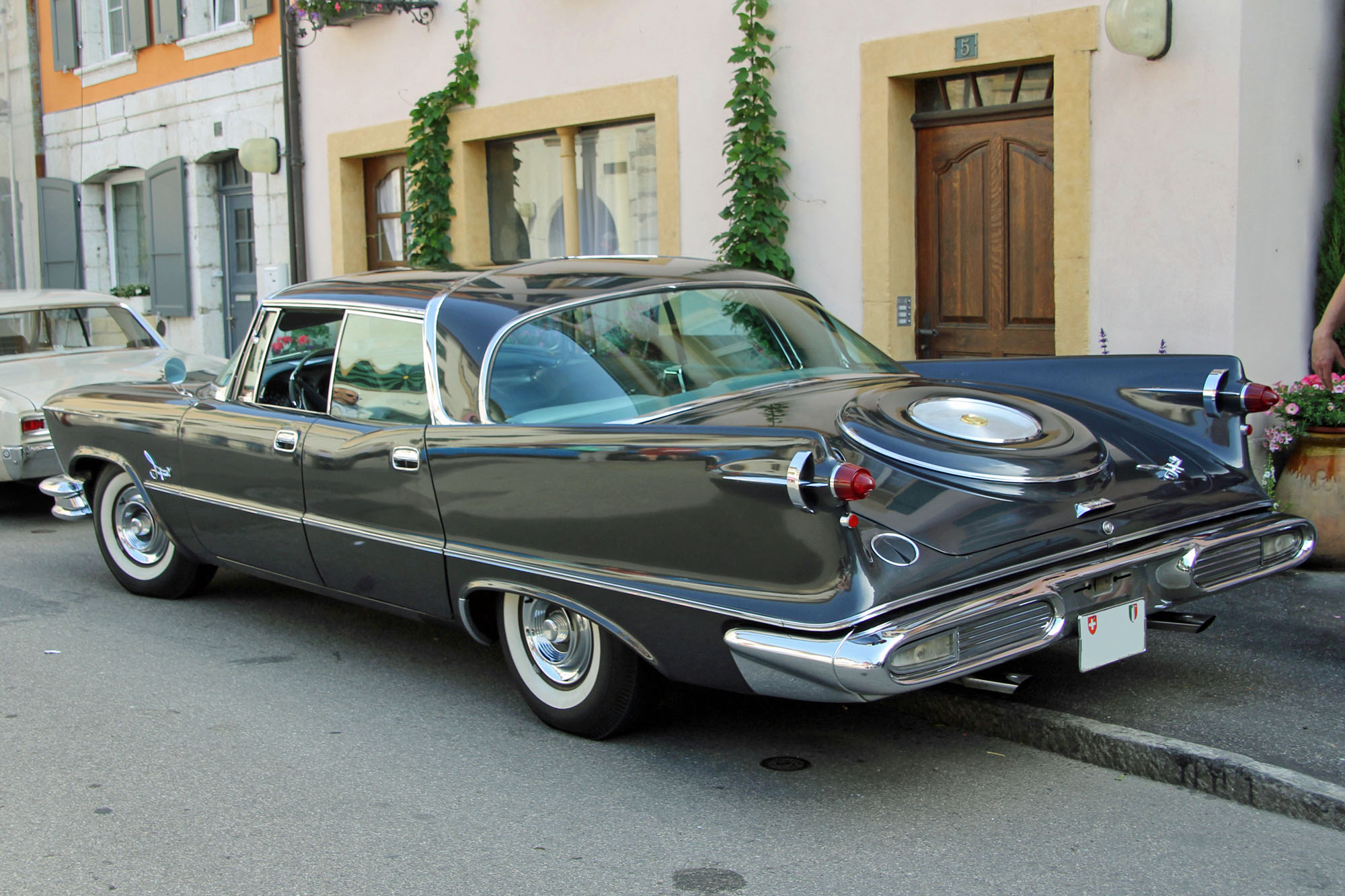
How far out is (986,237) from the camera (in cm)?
775

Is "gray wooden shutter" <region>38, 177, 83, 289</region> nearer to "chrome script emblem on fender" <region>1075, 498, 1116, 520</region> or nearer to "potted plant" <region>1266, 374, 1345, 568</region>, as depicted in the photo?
"potted plant" <region>1266, 374, 1345, 568</region>

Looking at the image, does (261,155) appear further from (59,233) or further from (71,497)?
(71,497)

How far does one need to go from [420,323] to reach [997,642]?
2.29 m

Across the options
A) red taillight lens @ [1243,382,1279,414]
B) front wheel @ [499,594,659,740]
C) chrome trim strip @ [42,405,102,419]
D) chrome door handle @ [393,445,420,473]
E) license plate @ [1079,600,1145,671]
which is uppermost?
red taillight lens @ [1243,382,1279,414]

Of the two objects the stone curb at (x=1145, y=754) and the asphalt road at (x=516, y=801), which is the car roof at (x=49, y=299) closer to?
the asphalt road at (x=516, y=801)

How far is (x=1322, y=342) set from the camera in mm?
6629

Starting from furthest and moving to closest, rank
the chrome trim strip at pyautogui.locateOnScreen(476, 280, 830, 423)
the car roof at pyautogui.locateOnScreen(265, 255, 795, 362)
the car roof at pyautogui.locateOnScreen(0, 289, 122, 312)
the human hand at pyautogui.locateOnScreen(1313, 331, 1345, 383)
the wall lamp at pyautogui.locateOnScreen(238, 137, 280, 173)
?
the wall lamp at pyautogui.locateOnScreen(238, 137, 280, 173) → the car roof at pyautogui.locateOnScreen(0, 289, 122, 312) → the human hand at pyautogui.locateOnScreen(1313, 331, 1345, 383) → the car roof at pyautogui.locateOnScreen(265, 255, 795, 362) → the chrome trim strip at pyautogui.locateOnScreen(476, 280, 830, 423)

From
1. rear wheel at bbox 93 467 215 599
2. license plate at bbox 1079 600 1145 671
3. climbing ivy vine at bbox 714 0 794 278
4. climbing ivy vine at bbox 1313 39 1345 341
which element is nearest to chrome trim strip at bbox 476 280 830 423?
license plate at bbox 1079 600 1145 671

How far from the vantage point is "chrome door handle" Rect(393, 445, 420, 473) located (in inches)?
169

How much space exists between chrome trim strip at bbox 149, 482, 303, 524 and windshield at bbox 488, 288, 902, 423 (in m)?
1.14

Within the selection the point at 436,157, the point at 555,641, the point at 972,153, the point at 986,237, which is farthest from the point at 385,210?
the point at 555,641

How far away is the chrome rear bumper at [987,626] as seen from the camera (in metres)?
3.16

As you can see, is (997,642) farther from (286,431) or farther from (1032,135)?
(1032,135)

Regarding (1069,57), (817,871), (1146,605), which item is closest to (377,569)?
(817,871)
